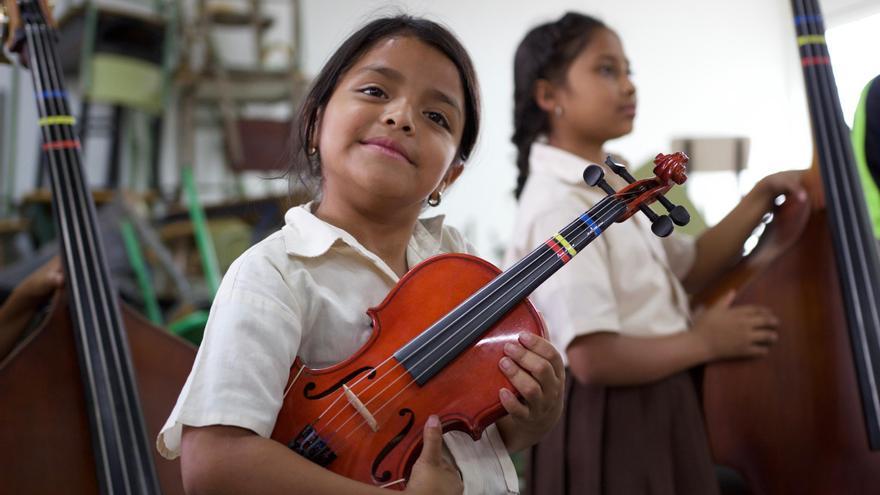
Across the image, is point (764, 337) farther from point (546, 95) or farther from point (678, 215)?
point (546, 95)

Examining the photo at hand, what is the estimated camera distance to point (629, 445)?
85 centimetres

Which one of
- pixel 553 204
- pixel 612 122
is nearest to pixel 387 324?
pixel 553 204

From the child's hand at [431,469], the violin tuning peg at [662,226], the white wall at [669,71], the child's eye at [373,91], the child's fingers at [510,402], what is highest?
the child's eye at [373,91]

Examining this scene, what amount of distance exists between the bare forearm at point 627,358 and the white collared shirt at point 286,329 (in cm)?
25

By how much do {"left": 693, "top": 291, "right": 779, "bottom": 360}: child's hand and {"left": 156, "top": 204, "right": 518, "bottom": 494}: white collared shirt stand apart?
31cm

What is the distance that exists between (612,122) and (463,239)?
0.32 m

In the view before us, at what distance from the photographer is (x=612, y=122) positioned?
978 mm

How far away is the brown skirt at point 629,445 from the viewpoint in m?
0.82

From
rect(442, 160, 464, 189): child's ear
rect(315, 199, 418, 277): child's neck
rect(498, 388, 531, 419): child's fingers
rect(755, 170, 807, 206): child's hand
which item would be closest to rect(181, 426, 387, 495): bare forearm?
rect(498, 388, 531, 419): child's fingers

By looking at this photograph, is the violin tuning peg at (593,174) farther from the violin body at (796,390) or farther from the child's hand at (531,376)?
the violin body at (796,390)

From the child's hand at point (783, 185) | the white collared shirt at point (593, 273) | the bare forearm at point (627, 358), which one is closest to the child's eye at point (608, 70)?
the white collared shirt at point (593, 273)

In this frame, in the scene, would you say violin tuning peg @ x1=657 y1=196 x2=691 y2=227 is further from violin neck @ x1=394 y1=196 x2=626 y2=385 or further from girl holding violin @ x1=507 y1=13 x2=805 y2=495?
girl holding violin @ x1=507 y1=13 x2=805 y2=495

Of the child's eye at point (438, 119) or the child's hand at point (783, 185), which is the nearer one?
the child's eye at point (438, 119)

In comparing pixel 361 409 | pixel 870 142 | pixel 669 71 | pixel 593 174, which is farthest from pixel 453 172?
pixel 669 71
